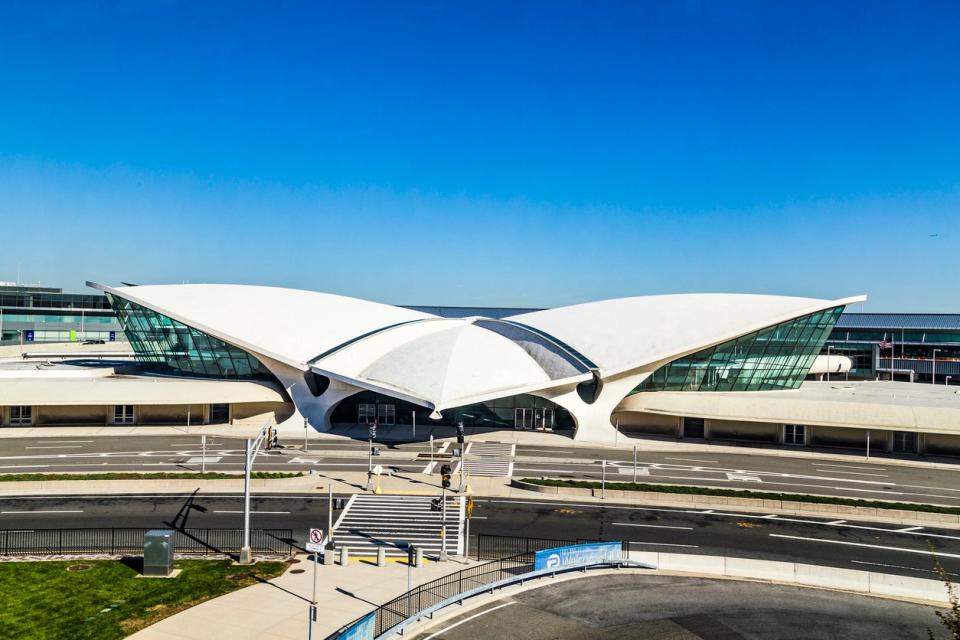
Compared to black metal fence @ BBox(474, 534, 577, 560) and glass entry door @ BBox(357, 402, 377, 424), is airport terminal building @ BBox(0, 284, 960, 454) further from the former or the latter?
black metal fence @ BBox(474, 534, 577, 560)

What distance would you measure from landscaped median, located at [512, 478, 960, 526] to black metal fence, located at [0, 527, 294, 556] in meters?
15.0

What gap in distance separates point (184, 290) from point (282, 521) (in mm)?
38642

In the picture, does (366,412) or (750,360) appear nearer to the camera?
(750,360)

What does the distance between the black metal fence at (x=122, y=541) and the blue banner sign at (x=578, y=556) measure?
10.1 metres

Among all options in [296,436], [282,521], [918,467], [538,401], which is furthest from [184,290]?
[918,467]

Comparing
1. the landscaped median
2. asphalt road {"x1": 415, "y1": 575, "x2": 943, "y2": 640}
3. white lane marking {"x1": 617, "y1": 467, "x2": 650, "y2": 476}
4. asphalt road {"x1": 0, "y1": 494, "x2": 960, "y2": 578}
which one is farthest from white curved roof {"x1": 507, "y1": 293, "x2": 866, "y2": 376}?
asphalt road {"x1": 415, "y1": 575, "x2": 943, "y2": 640}

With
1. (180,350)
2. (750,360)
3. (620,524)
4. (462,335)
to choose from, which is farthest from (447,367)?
(750,360)

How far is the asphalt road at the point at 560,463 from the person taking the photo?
39.8 meters

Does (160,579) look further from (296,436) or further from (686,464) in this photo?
(686,464)

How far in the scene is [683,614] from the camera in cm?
2133

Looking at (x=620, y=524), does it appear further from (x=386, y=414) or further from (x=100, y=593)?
(x=386, y=414)

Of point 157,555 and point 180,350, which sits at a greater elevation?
point 180,350

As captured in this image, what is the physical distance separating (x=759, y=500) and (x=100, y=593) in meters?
29.4

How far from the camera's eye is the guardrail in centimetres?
2044
